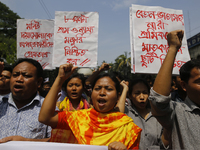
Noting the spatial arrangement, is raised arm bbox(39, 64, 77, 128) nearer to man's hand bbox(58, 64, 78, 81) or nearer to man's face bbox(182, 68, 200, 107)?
man's hand bbox(58, 64, 78, 81)

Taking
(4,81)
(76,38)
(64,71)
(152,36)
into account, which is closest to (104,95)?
(64,71)

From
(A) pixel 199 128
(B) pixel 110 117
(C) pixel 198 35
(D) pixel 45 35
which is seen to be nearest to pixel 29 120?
(B) pixel 110 117

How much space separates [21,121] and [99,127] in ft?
2.49

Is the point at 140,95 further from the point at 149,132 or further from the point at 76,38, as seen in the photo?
the point at 76,38

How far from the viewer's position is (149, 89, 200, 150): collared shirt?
107 cm

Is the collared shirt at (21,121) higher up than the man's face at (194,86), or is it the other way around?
the man's face at (194,86)

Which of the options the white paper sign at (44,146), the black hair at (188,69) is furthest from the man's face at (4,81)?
the black hair at (188,69)

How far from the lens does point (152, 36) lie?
3227 millimetres

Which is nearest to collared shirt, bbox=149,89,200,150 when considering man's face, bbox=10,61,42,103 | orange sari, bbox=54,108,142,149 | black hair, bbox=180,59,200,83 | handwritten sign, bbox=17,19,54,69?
black hair, bbox=180,59,200,83

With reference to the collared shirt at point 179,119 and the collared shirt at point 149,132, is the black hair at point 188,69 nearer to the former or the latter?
the collared shirt at point 179,119

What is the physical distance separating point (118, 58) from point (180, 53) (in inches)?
1187

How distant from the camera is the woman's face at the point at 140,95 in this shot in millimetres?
2018

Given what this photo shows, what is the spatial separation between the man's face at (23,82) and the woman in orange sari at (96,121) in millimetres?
376

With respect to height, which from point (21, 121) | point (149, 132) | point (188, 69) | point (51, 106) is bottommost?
point (149, 132)
